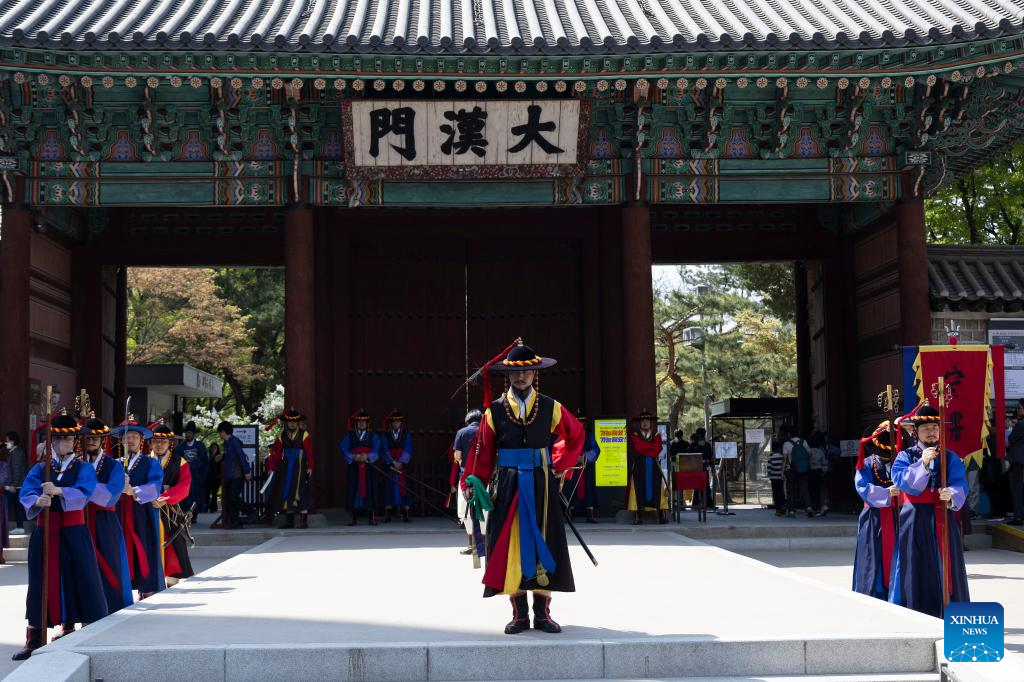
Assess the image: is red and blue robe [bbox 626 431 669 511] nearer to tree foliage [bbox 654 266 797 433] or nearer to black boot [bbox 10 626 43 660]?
black boot [bbox 10 626 43 660]

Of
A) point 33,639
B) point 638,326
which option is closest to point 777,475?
point 638,326

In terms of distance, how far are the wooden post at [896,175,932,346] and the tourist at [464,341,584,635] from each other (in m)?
9.45

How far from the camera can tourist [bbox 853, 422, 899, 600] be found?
29.7 feet

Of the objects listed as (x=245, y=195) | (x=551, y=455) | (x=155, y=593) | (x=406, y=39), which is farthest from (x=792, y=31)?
(x=155, y=593)

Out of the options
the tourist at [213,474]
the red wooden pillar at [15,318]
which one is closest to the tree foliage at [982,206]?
the tourist at [213,474]

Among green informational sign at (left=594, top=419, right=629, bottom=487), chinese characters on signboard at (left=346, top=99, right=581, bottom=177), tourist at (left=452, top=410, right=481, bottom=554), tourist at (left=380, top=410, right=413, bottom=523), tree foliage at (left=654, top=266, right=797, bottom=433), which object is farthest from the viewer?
tree foliage at (left=654, top=266, right=797, bottom=433)

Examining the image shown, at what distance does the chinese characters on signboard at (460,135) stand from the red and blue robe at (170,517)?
6038 millimetres

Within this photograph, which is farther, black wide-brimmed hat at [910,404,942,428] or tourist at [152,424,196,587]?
tourist at [152,424,196,587]

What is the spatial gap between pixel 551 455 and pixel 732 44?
8.03 meters

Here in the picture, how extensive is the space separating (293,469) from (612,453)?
4027 mm

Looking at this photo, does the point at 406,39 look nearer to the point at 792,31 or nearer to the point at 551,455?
the point at 792,31

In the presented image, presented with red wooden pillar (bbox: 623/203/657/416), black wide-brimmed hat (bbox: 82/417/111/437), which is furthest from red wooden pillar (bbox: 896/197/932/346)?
black wide-brimmed hat (bbox: 82/417/111/437)

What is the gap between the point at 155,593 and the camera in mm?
9625

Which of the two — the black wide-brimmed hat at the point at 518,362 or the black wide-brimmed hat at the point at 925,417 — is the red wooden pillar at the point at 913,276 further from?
the black wide-brimmed hat at the point at 518,362
